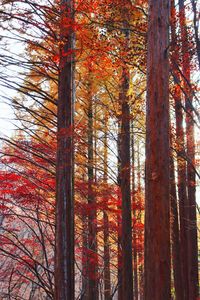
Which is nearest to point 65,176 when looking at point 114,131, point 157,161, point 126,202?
point 157,161

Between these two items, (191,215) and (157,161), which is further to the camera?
(191,215)

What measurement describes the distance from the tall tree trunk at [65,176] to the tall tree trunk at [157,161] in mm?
2361

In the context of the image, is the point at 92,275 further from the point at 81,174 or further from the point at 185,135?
the point at 185,135

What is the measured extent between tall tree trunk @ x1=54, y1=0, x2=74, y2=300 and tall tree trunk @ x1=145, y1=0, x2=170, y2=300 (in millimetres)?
2361

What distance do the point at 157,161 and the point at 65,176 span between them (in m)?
2.63

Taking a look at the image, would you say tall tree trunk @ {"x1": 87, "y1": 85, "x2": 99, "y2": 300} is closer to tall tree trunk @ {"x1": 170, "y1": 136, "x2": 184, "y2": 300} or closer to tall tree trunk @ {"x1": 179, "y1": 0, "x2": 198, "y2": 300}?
tall tree trunk @ {"x1": 170, "y1": 136, "x2": 184, "y2": 300}

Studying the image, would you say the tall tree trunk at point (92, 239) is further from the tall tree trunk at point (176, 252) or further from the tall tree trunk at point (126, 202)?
the tall tree trunk at point (176, 252)

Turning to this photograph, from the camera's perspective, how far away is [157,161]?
4.30 metres

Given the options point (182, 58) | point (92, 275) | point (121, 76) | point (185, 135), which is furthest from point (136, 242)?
point (182, 58)

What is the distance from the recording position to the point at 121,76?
29.5 ft

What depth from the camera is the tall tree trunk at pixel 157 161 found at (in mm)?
4023

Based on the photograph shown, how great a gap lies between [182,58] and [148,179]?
3.99m

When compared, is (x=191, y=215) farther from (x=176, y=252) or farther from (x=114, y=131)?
(x=114, y=131)

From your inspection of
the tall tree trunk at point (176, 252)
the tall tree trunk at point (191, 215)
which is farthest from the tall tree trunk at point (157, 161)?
the tall tree trunk at point (176, 252)
